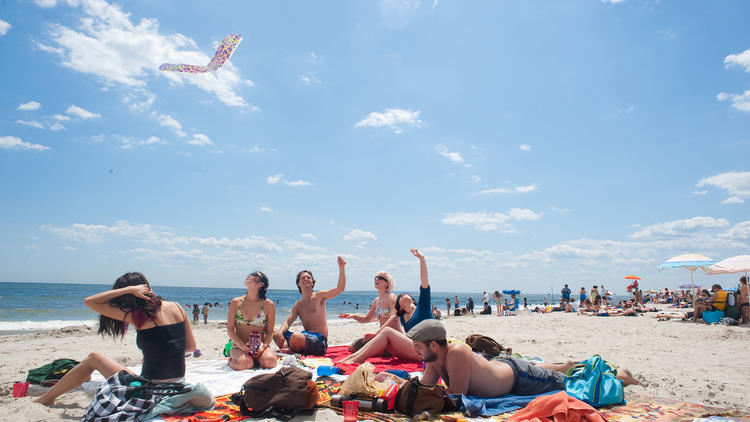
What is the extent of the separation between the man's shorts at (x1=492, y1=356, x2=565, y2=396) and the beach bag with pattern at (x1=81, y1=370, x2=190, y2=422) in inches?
124

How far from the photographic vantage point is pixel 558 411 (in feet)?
9.60

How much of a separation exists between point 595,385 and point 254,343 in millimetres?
4111

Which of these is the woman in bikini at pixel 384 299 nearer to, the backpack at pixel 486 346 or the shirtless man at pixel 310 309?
the shirtless man at pixel 310 309

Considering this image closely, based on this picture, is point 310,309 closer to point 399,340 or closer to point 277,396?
point 399,340

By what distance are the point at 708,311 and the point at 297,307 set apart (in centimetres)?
1314

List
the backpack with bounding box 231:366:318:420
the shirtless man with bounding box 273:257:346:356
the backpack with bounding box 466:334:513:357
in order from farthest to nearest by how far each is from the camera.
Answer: the shirtless man with bounding box 273:257:346:356 → the backpack with bounding box 466:334:513:357 → the backpack with bounding box 231:366:318:420

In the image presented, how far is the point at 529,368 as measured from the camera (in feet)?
13.2

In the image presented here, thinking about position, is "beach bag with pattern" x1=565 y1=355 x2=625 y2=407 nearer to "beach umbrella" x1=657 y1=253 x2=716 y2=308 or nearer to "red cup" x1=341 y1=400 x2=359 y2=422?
"red cup" x1=341 y1=400 x2=359 y2=422

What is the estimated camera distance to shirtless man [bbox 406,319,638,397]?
3.63 metres

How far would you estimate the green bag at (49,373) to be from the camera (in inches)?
175

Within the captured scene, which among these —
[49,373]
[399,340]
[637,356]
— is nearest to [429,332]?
[399,340]

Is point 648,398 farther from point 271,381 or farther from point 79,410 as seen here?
point 79,410

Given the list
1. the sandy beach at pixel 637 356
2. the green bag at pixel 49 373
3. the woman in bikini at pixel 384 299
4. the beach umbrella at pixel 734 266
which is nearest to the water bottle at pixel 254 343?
the woman in bikini at pixel 384 299

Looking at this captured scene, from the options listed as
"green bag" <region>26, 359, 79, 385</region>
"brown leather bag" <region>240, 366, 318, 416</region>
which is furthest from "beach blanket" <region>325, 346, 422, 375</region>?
"green bag" <region>26, 359, 79, 385</region>
